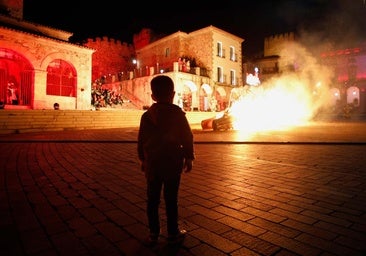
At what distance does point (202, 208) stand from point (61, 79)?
2181 cm

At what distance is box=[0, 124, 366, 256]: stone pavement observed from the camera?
2.44m

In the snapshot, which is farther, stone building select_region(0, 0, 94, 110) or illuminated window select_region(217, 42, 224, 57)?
illuminated window select_region(217, 42, 224, 57)

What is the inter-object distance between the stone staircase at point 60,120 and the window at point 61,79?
5.34 metres

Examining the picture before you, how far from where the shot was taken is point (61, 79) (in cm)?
2177

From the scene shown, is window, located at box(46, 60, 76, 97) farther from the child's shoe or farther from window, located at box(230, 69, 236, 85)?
window, located at box(230, 69, 236, 85)

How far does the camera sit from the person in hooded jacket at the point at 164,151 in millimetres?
2482

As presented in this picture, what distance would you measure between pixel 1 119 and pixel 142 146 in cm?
1474

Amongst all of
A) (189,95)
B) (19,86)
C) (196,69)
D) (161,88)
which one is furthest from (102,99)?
(161,88)

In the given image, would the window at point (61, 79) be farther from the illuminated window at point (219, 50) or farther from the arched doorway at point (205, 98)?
the illuminated window at point (219, 50)

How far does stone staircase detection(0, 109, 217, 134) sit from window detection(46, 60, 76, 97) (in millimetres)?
5339

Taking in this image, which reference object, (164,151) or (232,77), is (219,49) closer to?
(232,77)

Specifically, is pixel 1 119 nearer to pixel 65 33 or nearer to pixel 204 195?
pixel 65 33

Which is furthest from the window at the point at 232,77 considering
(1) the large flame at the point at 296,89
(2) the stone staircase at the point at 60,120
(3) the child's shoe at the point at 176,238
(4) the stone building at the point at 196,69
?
(3) the child's shoe at the point at 176,238

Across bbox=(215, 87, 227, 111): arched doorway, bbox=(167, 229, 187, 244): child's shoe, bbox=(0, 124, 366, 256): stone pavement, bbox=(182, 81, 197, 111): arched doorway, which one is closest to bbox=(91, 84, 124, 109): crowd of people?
bbox=(182, 81, 197, 111): arched doorway
